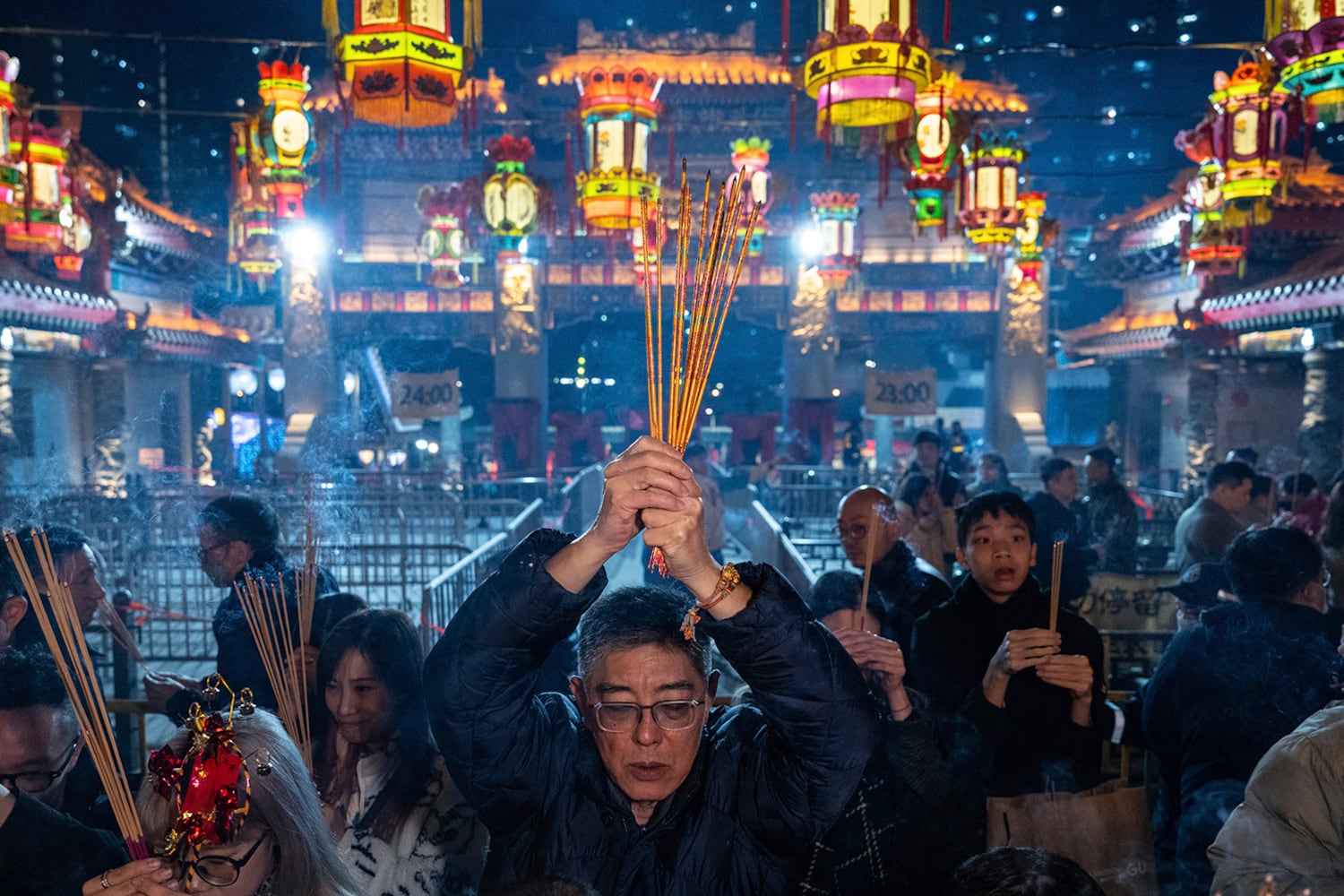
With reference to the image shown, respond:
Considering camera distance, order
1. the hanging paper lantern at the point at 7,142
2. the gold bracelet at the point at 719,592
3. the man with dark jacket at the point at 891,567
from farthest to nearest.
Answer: the hanging paper lantern at the point at 7,142 < the man with dark jacket at the point at 891,567 < the gold bracelet at the point at 719,592

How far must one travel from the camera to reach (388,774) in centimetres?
198

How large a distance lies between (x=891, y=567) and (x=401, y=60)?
3.99 meters

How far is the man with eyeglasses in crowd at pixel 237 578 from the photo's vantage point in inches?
101

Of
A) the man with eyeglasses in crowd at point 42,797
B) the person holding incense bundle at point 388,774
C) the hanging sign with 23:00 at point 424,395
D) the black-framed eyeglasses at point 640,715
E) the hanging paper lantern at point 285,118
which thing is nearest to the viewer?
the black-framed eyeglasses at point 640,715

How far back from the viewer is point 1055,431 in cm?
2025

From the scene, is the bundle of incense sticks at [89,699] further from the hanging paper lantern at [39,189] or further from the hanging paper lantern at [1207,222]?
the hanging paper lantern at [1207,222]

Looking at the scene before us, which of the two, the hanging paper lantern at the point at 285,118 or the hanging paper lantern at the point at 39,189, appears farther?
the hanging paper lantern at the point at 39,189

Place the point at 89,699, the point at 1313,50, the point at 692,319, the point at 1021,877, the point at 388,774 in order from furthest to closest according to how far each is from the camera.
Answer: the point at 1313,50 < the point at 388,774 < the point at 89,699 < the point at 692,319 < the point at 1021,877

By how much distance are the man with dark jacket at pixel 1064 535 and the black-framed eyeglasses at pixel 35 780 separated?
3100 mm

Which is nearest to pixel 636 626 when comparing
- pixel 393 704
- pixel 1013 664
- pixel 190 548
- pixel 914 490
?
pixel 393 704

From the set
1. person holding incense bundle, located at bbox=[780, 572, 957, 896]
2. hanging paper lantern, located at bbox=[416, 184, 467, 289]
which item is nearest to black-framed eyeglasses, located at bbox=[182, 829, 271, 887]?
person holding incense bundle, located at bbox=[780, 572, 957, 896]

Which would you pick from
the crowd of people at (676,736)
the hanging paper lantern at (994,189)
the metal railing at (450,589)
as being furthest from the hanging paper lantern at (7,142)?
the hanging paper lantern at (994,189)

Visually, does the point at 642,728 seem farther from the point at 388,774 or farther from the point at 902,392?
the point at 902,392

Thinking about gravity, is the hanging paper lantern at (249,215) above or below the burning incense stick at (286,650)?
above
